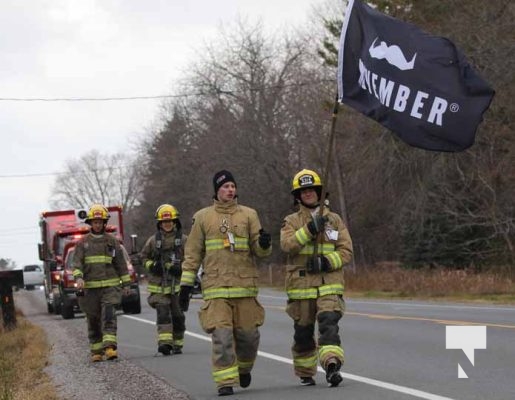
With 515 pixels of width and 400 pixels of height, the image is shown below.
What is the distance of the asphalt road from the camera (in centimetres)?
934

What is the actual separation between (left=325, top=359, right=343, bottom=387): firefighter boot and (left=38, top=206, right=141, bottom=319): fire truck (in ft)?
50.4

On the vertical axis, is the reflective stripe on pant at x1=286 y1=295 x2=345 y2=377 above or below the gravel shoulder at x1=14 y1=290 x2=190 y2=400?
above

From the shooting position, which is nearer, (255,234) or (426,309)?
(255,234)

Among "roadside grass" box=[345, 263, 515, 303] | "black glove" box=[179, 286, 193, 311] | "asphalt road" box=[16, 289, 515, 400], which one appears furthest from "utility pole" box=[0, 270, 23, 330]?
"black glove" box=[179, 286, 193, 311]

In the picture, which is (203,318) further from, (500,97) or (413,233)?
(413,233)

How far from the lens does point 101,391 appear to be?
1090cm

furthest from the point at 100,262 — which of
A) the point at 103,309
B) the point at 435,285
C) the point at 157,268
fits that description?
the point at 435,285

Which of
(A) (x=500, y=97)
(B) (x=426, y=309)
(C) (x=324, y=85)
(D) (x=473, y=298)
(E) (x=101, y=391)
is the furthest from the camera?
(C) (x=324, y=85)

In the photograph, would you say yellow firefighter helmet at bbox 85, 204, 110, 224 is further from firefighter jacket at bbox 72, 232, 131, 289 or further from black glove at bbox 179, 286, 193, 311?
black glove at bbox 179, 286, 193, 311

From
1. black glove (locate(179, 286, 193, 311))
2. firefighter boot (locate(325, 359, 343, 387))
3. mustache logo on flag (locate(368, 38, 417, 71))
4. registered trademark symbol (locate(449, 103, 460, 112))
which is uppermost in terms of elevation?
mustache logo on flag (locate(368, 38, 417, 71))

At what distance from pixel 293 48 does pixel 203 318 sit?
4558 cm

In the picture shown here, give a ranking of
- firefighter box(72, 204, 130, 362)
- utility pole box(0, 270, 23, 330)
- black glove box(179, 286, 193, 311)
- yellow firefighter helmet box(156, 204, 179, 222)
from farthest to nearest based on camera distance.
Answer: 1. utility pole box(0, 270, 23, 330)
2. firefighter box(72, 204, 130, 362)
3. yellow firefighter helmet box(156, 204, 179, 222)
4. black glove box(179, 286, 193, 311)

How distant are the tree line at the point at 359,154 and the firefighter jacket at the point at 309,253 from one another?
18723 mm

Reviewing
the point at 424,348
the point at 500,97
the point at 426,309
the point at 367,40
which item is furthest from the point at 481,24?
the point at 367,40
